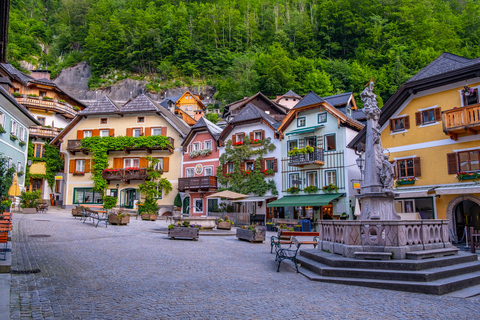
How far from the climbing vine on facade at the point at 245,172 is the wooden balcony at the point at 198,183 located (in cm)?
71

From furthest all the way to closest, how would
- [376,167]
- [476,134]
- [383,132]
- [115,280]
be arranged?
[383,132]
[476,134]
[376,167]
[115,280]

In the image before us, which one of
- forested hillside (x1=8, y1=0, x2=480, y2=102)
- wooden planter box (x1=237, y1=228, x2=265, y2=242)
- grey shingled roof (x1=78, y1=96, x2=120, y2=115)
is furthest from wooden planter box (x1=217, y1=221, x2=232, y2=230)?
forested hillside (x1=8, y1=0, x2=480, y2=102)

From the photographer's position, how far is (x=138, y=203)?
39500 millimetres

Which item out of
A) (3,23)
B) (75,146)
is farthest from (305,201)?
(75,146)

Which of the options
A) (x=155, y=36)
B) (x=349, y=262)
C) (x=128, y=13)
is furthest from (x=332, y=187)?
(x=128, y=13)

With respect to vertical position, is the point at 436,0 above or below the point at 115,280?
above

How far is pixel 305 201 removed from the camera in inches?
1199

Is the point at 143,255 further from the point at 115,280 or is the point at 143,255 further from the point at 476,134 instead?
the point at 476,134

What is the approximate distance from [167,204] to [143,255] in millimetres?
27755

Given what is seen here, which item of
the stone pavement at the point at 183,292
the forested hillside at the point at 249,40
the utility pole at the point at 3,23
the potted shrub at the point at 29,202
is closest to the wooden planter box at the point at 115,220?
the potted shrub at the point at 29,202

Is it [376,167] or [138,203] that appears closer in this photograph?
[376,167]

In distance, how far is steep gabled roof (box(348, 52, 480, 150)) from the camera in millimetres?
21656

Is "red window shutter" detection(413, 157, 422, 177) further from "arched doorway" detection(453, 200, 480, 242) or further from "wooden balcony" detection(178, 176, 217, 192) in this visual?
"wooden balcony" detection(178, 176, 217, 192)

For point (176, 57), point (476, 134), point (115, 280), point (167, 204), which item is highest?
point (176, 57)
